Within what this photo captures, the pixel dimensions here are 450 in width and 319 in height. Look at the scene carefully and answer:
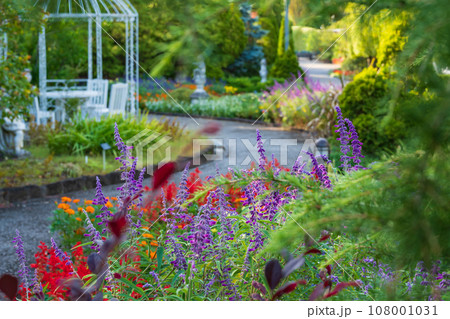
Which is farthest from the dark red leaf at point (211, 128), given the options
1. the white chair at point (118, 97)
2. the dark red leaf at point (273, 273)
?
the white chair at point (118, 97)

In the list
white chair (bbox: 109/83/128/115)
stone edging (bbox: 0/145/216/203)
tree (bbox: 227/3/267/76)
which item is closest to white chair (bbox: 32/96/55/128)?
white chair (bbox: 109/83/128/115)

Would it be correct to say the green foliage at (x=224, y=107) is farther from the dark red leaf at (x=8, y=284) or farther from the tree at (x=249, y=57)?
the dark red leaf at (x=8, y=284)

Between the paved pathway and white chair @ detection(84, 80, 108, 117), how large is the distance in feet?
11.2

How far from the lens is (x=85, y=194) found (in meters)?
5.39

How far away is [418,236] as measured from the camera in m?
0.72

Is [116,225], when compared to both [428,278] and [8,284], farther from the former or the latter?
[428,278]

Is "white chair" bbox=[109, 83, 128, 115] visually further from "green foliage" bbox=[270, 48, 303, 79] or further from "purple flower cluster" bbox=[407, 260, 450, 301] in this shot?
"purple flower cluster" bbox=[407, 260, 450, 301]

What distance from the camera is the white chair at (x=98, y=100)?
8625 millimetres

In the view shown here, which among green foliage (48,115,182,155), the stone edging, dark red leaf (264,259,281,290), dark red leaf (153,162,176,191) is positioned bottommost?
the stone edging

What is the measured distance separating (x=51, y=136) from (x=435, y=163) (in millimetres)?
6485

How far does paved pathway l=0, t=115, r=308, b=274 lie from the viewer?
1.91 meters

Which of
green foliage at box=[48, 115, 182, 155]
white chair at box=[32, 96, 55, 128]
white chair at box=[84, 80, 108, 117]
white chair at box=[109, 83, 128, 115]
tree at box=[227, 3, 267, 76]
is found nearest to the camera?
green foliage at box=[48, 115, 182, 155]

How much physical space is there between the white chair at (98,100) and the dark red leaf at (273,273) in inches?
307

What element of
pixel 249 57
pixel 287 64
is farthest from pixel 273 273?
pixel 249 57
